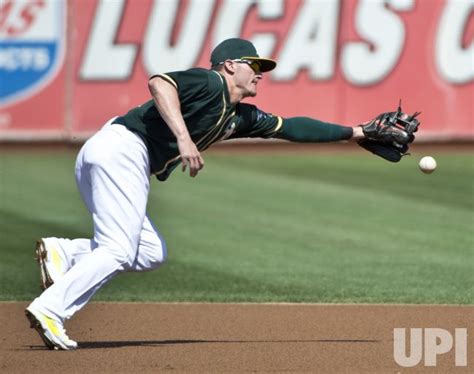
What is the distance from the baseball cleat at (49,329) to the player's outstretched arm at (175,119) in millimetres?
1135

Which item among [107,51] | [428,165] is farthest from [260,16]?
[428,165]

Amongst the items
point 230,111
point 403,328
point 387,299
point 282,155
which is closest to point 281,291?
point 387,299

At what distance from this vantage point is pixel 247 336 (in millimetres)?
7820

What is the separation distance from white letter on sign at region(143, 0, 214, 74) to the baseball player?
1416 cm

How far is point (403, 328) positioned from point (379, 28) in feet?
45.0

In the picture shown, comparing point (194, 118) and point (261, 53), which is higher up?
point (194, 118)

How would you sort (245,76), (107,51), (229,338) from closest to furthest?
(245,76), (229,338), (107,51)

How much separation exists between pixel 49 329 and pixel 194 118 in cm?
145

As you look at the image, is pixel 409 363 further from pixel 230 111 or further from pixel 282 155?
pixel 282 155

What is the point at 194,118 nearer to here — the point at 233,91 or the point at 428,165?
the point at 233,91

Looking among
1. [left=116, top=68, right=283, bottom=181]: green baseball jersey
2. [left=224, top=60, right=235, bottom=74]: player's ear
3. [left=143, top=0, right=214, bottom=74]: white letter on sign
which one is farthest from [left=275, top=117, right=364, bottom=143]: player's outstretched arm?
[left=143, top=0, right=214, bottom=74]: white letter on sign

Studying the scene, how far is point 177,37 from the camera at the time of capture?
70.4 ft

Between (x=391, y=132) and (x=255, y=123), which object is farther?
(x=391, y=132)
